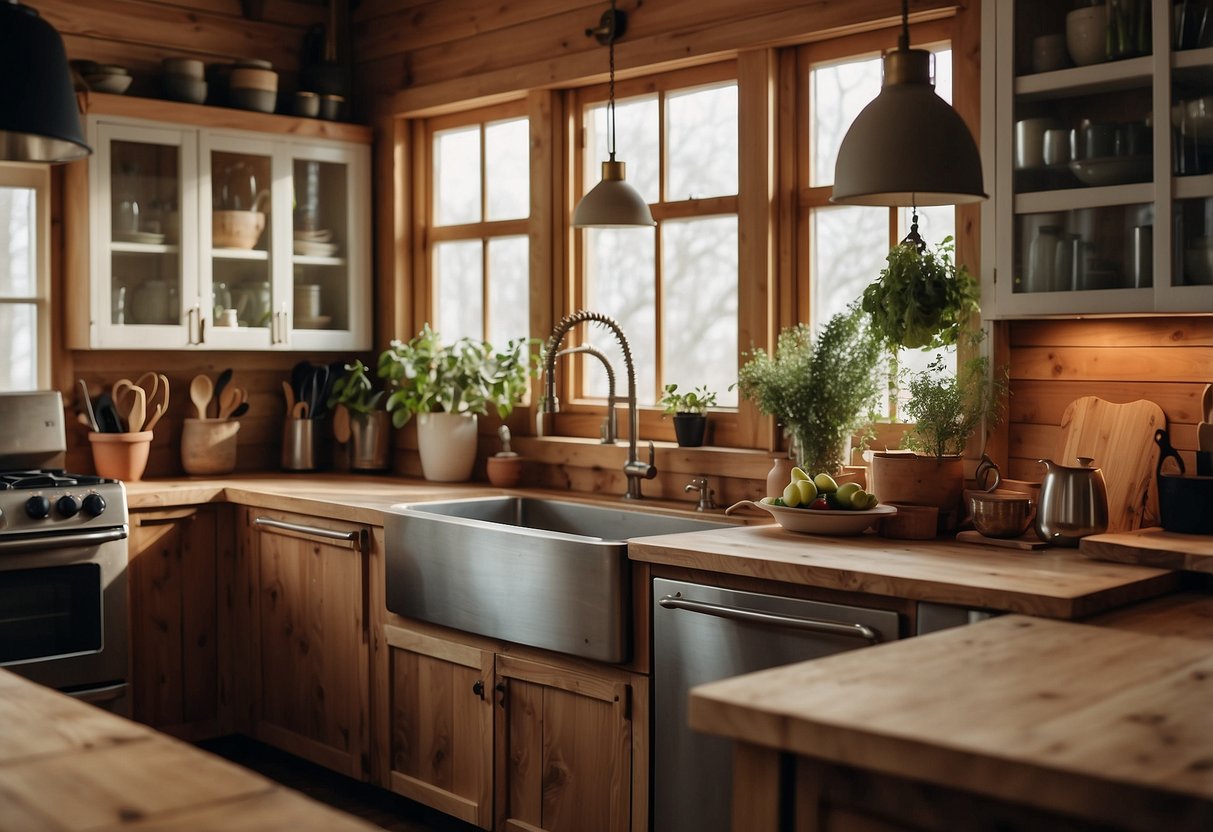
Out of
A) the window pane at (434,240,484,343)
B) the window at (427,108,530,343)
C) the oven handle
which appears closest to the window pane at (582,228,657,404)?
the window at (427,108,530,343)

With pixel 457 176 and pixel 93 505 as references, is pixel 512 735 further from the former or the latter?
pixel 457 176

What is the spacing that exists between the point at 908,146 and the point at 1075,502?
3.39ft

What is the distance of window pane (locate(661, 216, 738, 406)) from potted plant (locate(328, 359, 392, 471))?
4.05 feet

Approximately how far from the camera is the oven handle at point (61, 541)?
3834 millimetres

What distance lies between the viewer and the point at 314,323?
497 centimetres

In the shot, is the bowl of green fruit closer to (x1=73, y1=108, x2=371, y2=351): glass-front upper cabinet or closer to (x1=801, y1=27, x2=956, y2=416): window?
(x1=801, y1=27, x2=956, y2=416): window

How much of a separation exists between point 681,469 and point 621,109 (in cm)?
123

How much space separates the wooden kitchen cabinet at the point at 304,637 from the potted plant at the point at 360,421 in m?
0.66

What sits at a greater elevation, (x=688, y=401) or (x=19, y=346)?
(x=19, y=346)

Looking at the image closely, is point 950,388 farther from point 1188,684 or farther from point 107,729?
point 107,729

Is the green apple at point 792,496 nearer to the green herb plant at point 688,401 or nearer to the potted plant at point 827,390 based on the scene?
the potted plant at point 827,390

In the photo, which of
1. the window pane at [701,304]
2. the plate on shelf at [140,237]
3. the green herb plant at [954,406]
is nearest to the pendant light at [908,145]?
the green herb plant at [954,406]

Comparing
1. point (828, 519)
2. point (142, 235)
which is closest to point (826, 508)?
point (828, 519)

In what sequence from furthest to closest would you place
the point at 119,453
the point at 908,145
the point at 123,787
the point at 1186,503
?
the point at 119,453, the point at 1186,503, the point at 908,145, the point at 123,787
